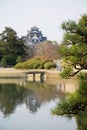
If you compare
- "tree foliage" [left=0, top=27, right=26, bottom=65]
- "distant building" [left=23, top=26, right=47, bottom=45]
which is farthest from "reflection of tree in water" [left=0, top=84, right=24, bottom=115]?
"distant building" [left=23, top=26, right=47, bottom=45]

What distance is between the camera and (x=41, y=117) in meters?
18.0

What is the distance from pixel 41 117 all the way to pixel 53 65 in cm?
3143

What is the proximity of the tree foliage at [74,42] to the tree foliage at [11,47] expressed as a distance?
161 ft

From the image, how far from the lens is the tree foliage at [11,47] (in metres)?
55.7

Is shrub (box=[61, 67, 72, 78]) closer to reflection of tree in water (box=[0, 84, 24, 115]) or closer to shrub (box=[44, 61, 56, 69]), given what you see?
reflection of tree in water (box=[0, 84, 24, 115])

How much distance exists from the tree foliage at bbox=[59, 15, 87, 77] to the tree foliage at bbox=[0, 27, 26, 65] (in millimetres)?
49108

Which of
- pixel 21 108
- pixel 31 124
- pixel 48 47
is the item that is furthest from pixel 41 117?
pixel 48 47

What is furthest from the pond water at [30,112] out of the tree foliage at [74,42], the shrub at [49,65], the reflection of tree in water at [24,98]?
the shrub at [49,65]

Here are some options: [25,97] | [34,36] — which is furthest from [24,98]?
[34,36]

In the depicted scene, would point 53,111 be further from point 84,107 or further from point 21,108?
point 21,108

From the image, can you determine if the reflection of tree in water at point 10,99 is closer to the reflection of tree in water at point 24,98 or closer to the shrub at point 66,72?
the reflection of tree in water at point 24,98

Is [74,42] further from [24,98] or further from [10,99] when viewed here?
[24,98]

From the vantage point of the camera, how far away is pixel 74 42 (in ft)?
20.8

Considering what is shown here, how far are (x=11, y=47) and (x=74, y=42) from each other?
50.0 metres
